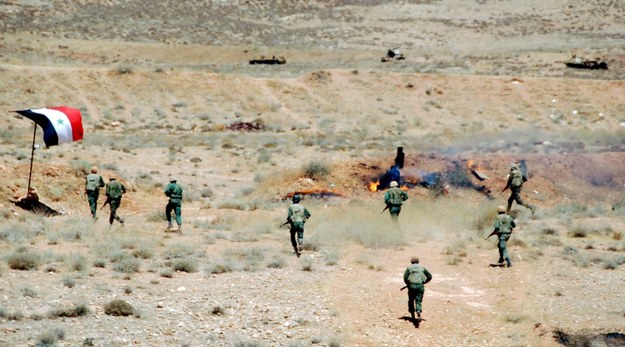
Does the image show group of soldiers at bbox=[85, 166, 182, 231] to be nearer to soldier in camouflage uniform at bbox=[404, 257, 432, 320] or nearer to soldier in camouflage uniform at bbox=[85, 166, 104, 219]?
soldier in camouflage uniform at bbox=[85, 166, 104, 219]

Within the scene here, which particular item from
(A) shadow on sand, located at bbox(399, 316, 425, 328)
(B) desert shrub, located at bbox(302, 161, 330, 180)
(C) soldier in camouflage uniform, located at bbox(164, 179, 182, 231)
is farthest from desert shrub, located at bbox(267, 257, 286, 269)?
(B) desert shrub, located at bbox(302, 161, 330, 180)

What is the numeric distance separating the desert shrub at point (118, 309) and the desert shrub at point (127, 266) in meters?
2.78

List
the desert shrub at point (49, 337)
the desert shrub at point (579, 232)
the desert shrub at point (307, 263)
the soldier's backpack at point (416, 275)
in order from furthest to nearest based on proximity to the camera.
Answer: the desert shrub at point (579, 232) → the desert shrub at point (307, 263) → the soldier's backpack at point (416, 275) → the desert shrub at point (49, 337)

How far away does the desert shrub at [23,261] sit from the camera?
1767 centimetres

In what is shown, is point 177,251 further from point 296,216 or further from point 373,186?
point 373,186

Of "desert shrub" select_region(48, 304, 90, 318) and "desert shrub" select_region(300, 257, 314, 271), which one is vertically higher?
"desert shrub" select_region(300, 257, 314, 271)

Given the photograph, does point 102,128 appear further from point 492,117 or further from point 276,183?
point 492,117

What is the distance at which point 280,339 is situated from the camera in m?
→ 14.9

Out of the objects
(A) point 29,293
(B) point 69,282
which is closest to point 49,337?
(A) point 29,293

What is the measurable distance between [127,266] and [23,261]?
75.6 inches

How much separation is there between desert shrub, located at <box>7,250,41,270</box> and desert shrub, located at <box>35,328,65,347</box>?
416cm

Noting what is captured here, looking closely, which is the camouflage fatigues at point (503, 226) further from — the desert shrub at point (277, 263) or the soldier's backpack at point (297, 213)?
the desert shrub at point (277, 263)

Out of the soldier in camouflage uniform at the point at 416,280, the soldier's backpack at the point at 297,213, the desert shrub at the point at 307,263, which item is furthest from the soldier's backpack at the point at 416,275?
the soldier's backpack at the point at 297,213

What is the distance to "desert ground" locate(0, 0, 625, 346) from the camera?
16016 millimetres
